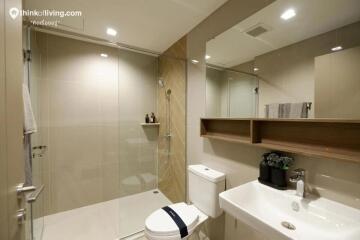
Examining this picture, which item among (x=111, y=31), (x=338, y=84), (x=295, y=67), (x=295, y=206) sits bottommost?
(x=295, y=206)

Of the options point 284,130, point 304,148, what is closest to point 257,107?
point 284,130

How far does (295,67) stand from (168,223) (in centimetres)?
159

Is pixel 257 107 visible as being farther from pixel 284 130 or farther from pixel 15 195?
pixel 15 195

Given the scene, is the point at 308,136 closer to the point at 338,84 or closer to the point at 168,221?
the point at 338,84

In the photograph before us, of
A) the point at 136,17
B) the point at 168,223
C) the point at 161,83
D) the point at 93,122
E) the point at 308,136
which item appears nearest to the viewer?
the point at 308,136

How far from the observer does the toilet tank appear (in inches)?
61.7

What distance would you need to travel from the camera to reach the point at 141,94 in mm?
2775

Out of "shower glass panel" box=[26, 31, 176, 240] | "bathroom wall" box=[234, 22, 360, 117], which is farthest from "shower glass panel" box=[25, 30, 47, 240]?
"bathroom wall" box=[234, 22, 360, 117]

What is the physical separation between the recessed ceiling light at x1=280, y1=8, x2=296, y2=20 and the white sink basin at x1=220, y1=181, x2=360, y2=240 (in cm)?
124

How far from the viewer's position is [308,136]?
3.68ft

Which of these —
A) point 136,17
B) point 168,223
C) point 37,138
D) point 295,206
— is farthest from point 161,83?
point 295,206

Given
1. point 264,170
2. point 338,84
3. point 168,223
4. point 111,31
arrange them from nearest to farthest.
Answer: point 338,84 → point 264,170 → point 168,223 → point 111,31

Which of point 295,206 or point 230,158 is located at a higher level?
point 230,158

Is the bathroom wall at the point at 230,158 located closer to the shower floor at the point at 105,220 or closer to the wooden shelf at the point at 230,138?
the wooden shelf at the point at 230,138
